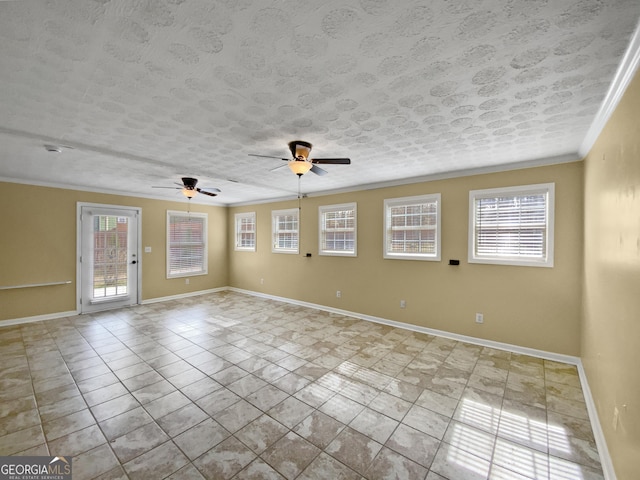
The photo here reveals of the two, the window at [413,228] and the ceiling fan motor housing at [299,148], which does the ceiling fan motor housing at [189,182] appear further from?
the window at [413,228]

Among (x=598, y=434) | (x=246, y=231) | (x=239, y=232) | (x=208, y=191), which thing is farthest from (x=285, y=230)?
(x=598, y=434)

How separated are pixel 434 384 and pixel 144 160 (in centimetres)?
452

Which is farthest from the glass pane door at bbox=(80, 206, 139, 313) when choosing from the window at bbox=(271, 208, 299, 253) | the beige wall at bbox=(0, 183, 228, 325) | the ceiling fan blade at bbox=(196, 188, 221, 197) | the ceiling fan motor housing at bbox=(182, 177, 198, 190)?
the window at bbox=(271, 208, 299, 253)

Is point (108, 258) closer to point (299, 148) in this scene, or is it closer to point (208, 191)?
point (208, 191)

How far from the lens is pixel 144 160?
11.8 feet

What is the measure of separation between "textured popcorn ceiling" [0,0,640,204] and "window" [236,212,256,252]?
4.15 meters

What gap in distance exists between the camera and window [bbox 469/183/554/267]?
11.6 feet

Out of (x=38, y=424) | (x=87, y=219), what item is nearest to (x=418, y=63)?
(x=38, y=424)

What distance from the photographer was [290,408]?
8.13ft

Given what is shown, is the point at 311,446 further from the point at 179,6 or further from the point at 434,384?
the point at 179,6

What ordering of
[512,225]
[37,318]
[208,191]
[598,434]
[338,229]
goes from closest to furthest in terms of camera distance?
1. [598,434]
2. [512,225]
3. [37,318]
4. [208,191]
5. [338,229]

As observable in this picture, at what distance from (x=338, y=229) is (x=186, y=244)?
4.27 m

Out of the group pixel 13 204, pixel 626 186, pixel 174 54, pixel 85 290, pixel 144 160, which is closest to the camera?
pixel 174 54

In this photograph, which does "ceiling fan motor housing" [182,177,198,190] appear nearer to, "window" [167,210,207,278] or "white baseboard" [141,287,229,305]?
"window" [167,210,207,278]
